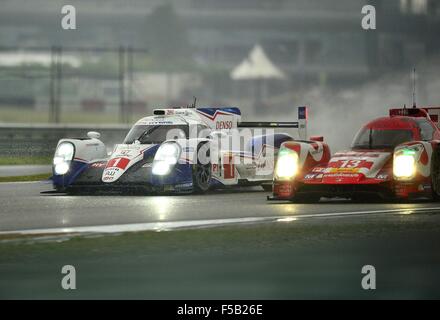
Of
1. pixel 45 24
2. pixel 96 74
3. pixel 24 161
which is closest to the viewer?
pixel 24 161

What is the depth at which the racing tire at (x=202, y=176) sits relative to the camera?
18578mm

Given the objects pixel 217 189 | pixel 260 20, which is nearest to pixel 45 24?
pixel 260 20

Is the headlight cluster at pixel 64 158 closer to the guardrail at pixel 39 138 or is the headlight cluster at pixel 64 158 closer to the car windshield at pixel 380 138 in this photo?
the car windshield at pixel 380 138

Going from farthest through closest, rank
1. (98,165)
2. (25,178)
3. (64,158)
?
(25,178) < (64,158) < (98,165)

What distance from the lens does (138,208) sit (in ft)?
52.3

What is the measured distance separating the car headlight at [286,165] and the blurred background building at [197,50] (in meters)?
17.9

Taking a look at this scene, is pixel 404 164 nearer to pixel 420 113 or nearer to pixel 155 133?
pixel 420 113

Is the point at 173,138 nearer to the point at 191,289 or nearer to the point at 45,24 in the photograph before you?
the point at 191,289

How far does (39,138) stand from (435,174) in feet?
69.7

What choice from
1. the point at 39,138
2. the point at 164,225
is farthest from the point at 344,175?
the point at 39,138

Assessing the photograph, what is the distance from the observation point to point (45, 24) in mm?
67750

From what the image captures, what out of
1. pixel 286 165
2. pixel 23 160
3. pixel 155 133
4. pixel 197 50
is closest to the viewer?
pixel 286 165

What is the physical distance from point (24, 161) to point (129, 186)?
12615 mm

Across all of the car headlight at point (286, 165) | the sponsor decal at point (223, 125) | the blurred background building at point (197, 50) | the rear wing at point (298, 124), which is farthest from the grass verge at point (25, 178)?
the blurred background building at point (197, 50)
